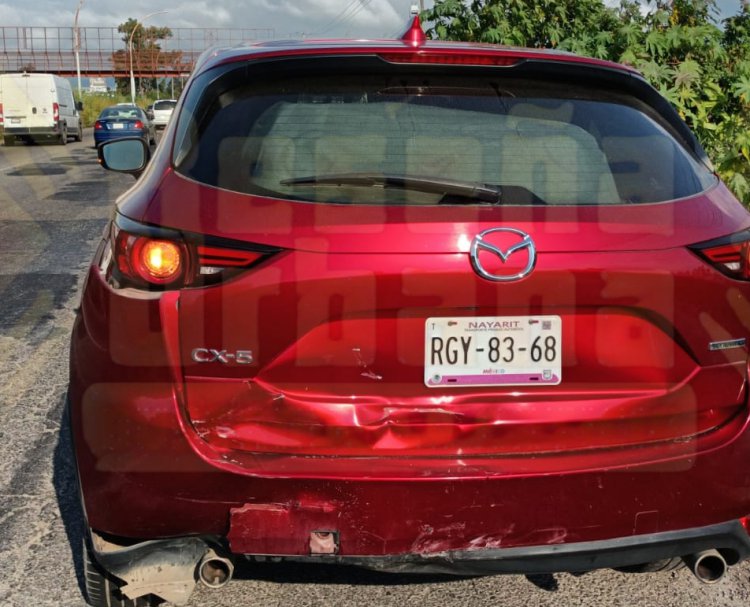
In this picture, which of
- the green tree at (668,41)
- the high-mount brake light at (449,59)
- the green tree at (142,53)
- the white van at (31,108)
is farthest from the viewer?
the green tree at (142,53)

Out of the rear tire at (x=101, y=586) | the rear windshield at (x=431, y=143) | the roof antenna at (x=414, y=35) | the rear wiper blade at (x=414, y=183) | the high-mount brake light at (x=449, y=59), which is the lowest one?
the rear tire at (x=101, y=586)

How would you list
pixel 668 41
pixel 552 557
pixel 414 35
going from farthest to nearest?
pixel 668 41, pixel 414 35, pixel 552 557

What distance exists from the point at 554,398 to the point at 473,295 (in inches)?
13.4

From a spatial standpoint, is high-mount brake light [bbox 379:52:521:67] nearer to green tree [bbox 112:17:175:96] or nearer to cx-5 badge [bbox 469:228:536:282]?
cx-5 badge [bbox 469:228:536:282]

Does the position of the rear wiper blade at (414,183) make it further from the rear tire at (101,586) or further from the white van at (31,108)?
the white van at (31,108)

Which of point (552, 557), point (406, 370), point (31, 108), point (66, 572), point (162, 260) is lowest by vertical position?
point (31, 108)

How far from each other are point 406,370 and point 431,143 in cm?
66

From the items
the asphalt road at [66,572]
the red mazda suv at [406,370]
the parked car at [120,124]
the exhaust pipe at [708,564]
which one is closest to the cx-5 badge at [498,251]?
the red mazda suv at [406,370]

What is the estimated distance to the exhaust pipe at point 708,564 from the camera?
8.24ft

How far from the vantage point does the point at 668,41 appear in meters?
8.04

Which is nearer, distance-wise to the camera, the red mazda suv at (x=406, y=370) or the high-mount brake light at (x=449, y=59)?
the red mazda suv at (x=406, y=370)

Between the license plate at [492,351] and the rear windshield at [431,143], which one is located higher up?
the rear windshield at [431,143]

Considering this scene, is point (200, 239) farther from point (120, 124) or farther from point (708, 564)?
point (120, 124)

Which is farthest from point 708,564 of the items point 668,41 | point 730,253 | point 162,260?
point 668,41
